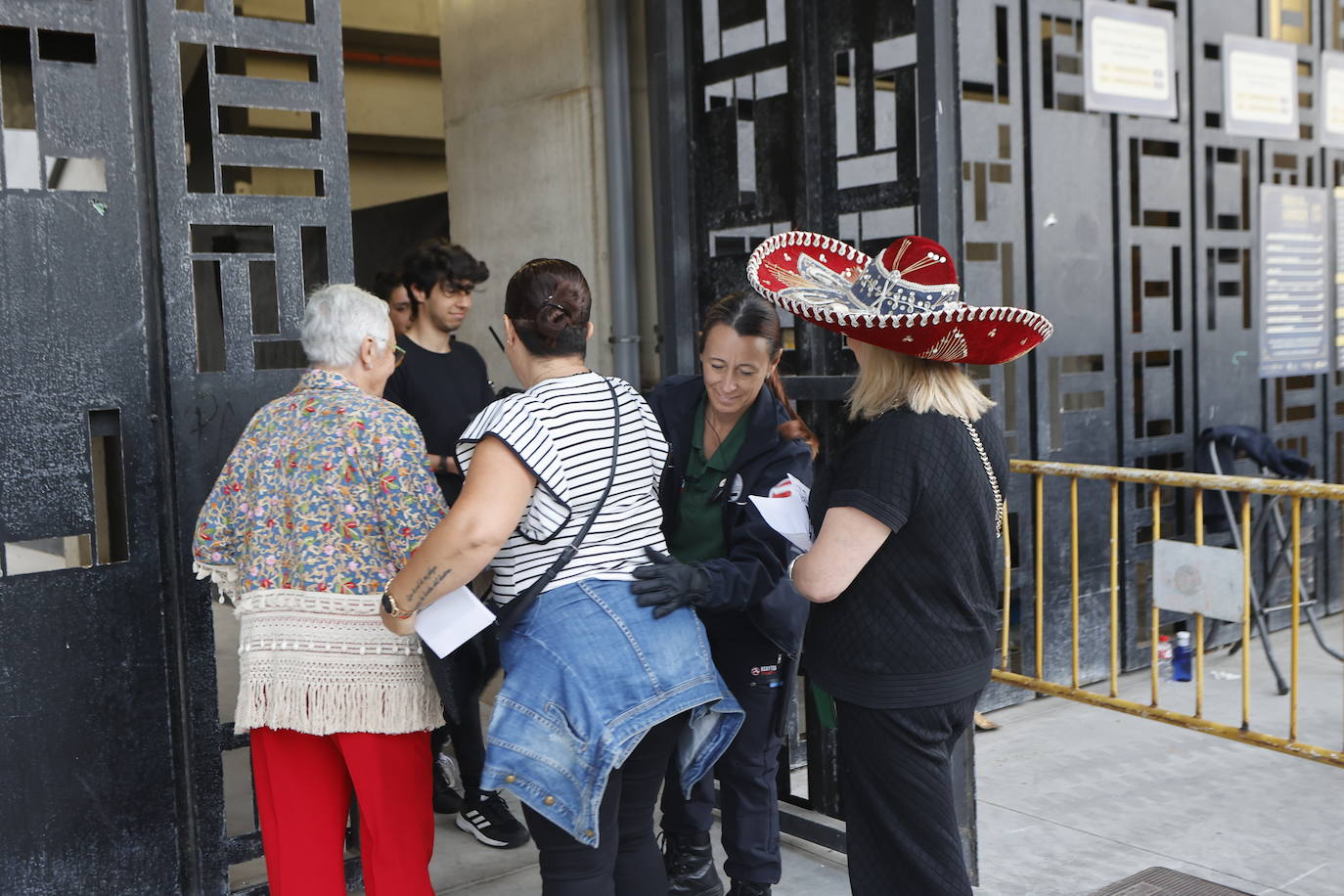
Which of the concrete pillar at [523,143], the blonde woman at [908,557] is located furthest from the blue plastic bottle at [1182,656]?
the blonde woman at [908,557]

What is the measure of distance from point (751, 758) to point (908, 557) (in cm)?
113

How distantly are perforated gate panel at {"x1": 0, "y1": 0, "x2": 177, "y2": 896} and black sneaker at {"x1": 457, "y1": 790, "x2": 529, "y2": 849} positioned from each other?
3.69 feet

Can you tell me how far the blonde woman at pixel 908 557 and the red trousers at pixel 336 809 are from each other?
1.06 meters

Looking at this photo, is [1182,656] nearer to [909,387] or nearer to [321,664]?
[909,387]

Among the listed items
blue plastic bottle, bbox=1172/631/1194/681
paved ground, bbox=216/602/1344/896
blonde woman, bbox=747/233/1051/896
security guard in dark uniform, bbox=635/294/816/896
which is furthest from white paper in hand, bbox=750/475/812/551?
blue plastic bottle, bbox=1172/631/1194/681

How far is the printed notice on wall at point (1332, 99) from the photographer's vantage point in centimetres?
712

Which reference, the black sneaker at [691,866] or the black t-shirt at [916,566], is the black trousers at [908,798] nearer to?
the black t-shirt at [916,566]

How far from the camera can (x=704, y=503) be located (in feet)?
11.3

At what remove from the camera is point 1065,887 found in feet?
12.8

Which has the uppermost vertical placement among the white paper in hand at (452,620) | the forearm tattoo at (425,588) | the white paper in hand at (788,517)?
the white paper in hand at (788,517)

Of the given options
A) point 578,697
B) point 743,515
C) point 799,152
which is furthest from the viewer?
point 799,152

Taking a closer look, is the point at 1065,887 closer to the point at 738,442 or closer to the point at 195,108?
the point at 738,442

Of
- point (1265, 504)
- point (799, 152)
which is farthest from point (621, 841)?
point (1265, 504)

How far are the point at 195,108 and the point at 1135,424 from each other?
852 centimetres
